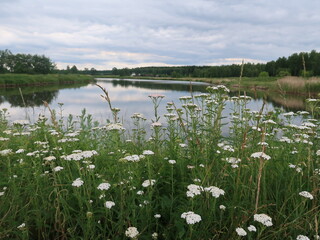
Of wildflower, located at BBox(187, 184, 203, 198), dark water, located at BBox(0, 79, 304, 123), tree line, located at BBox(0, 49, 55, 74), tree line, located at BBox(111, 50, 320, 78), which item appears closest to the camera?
wildflower, located at BBox(187, 184, 203, 198)

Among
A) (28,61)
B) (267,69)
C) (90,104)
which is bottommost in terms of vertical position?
(90,104)

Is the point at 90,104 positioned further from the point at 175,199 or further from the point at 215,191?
the point at 215,191

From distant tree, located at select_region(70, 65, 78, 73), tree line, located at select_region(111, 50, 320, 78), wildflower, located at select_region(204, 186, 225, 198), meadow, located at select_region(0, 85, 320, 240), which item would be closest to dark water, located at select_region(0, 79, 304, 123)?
meadow, located at select_region(0, 85, 320, 240)

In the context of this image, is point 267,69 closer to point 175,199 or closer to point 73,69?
point 175,199

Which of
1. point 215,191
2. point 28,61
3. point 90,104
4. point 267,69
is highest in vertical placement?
point 28,61


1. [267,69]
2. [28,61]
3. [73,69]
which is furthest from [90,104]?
[73,69]

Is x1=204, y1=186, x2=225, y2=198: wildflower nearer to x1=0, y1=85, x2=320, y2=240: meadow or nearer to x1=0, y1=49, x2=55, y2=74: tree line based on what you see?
x1=0, y1=85, x2=320, y2=240: meadow

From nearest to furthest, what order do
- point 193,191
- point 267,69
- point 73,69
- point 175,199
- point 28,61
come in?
point 193,191 < point 175,199 < point 267,69 < point 28,61 < point 73,69

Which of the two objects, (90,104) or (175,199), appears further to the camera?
(90,104)

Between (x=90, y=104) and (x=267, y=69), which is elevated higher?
(x=267, y=69)

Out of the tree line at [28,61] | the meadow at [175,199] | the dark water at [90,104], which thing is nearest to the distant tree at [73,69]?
the tree line at [28,61]

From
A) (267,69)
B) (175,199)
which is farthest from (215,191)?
(267,69)

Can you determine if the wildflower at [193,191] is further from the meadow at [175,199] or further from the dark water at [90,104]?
the dark water at [90,104]

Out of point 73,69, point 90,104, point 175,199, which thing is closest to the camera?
point 175,199
